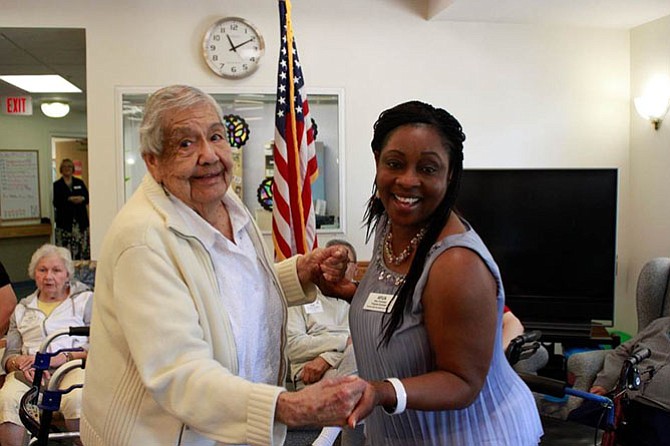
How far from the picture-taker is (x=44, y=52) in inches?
204

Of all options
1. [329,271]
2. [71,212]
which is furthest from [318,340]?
[71,212]

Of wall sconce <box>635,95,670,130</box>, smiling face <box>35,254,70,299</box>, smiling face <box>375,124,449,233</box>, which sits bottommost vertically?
smiling face <box>35,254,70,299</box>

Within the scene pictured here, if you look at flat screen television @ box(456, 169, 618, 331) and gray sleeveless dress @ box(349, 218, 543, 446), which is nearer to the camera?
gray sleeveless dress @ box(349, 218, 543, 446)

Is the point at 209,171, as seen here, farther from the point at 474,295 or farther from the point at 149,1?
the point at 149,1

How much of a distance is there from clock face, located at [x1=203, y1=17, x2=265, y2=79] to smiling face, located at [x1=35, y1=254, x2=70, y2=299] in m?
1.66

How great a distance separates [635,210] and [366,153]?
200 cm

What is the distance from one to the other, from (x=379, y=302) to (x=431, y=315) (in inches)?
6.1

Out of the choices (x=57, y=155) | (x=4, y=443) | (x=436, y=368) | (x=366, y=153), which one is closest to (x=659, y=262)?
(x=366, y=153)

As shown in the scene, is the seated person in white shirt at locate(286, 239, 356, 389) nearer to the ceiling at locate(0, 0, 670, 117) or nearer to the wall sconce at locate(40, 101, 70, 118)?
the ceiling at locate(0, 0, 670, 117)

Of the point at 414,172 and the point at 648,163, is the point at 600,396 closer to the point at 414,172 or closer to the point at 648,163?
the point at 414,172

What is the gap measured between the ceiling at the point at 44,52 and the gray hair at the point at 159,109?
348 centimetres

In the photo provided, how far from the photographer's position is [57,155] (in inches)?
397

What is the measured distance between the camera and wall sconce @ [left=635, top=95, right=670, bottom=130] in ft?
13.6

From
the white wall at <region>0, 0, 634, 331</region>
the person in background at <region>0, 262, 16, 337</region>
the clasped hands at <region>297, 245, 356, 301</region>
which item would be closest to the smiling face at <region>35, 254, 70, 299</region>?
the person in background at <region>0, 262, 16, 337</region>
